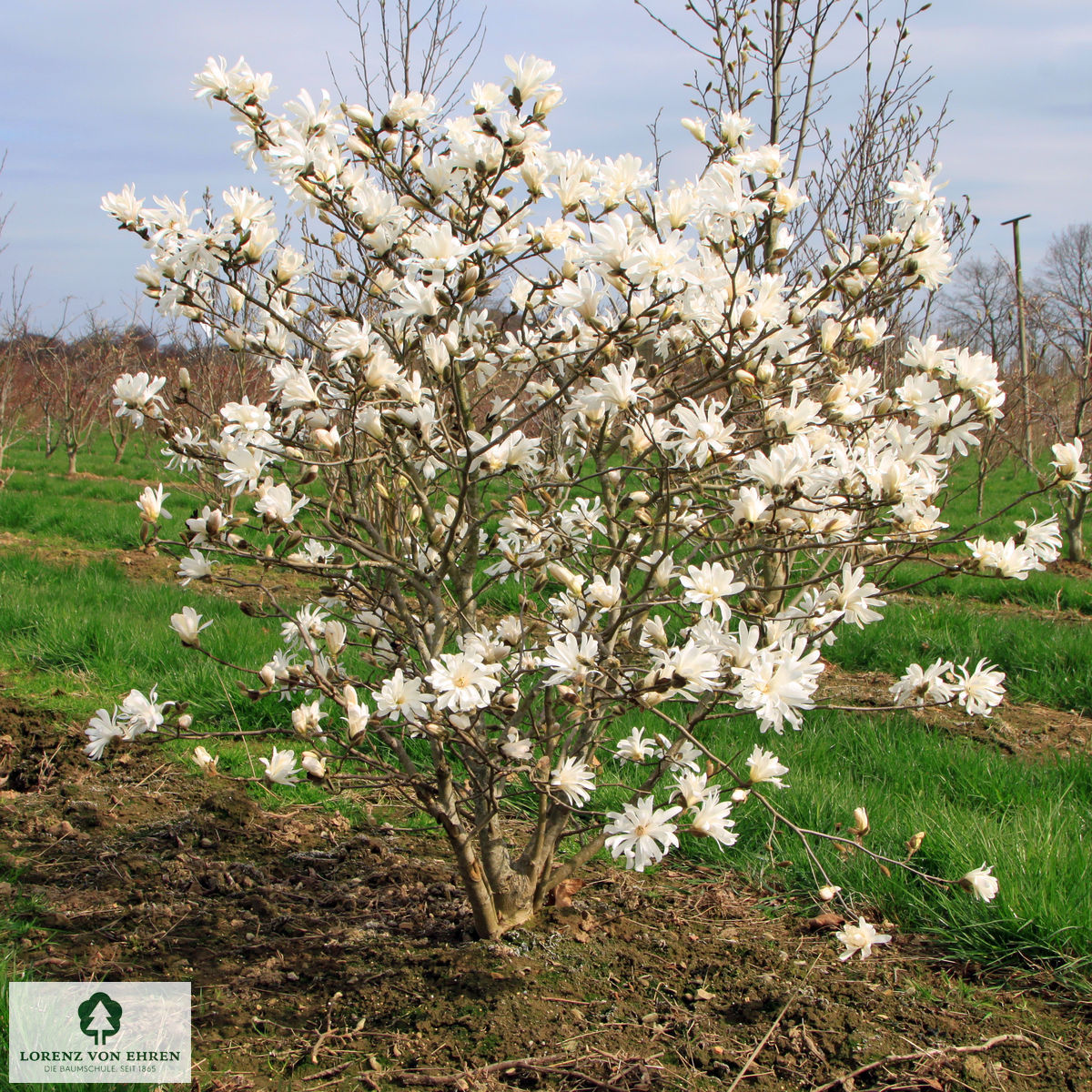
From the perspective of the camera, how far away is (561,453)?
2.69 metres

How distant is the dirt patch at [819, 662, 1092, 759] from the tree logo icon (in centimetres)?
285

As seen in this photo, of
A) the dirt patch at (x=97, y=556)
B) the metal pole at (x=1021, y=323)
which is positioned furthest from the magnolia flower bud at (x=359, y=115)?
the metal pole at (x=1021, y=323)

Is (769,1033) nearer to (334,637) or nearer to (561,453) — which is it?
(334,637)

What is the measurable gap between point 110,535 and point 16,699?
4471mm

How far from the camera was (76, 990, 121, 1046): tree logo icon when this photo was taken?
6.91ft

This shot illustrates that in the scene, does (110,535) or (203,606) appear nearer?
(203,606)

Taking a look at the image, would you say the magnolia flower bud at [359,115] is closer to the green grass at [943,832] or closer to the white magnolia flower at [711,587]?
the white magnolia flower at [711,587]

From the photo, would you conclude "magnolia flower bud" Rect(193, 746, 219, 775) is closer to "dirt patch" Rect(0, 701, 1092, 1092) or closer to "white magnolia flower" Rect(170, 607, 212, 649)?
"white magnolia flower" Rect(170, 607, 212, 649)

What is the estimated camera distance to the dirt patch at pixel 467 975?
6.74 feet

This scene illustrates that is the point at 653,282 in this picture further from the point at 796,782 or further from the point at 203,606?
the point at 203,606

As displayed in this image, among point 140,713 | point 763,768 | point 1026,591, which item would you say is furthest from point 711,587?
point 1026,591

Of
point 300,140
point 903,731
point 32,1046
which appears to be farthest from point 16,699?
point 903,731

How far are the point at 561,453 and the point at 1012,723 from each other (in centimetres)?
311

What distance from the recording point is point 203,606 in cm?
548
